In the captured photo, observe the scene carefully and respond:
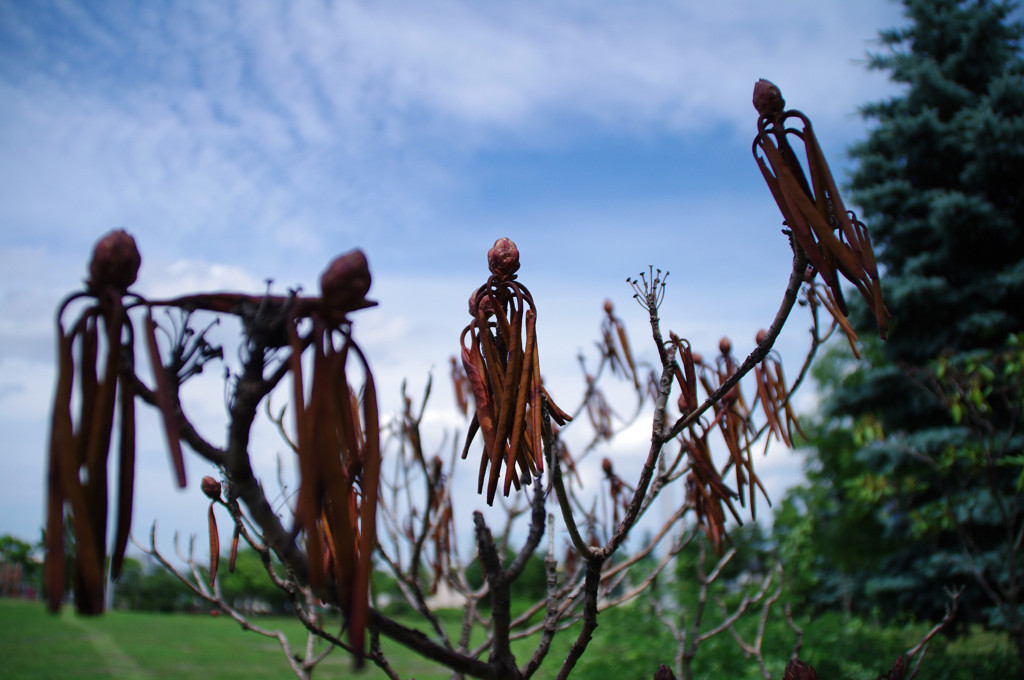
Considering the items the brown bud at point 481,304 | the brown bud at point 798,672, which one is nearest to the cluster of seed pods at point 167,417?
the brown bud at point 481,304

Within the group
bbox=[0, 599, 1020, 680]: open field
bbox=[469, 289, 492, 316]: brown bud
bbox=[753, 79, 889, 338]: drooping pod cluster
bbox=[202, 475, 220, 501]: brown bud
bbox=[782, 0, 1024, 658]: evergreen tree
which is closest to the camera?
bbox=[753, 79, 889, 338]: drooping pod cluster

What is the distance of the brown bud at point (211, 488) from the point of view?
166 cm

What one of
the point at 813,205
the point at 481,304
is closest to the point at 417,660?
the point at 481,304

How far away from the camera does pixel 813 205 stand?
39.1 inches

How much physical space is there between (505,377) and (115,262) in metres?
0.52

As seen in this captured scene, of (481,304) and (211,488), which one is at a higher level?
(481,304)

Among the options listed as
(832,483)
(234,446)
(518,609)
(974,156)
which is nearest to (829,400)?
(974,156)

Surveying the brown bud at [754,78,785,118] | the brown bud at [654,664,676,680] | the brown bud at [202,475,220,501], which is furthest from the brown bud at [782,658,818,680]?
the brown bud at [202,475,220,501]

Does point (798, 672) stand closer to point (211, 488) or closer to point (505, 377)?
point (505, 377)

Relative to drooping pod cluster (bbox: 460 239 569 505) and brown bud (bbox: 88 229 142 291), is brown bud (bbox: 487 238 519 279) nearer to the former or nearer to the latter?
drooping pod cluster (bbox: 460 239 569 505)

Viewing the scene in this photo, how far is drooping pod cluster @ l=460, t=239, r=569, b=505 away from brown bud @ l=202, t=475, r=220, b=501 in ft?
2.61

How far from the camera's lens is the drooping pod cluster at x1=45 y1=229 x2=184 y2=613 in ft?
2.23

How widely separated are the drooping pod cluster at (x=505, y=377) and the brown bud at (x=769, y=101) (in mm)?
430

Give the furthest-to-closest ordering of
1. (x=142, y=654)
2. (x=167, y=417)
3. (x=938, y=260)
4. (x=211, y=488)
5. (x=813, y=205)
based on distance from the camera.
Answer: (x=142, y=654)
(x=938, y=260)
(x=211, y=488)
(x=813, y=205)
(x=167, y=417)
